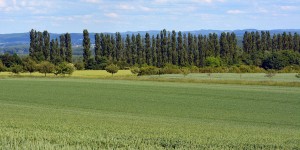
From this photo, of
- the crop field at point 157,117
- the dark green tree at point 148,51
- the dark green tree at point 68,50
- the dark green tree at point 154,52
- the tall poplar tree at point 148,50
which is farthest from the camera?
the dark green tree at point 148,51

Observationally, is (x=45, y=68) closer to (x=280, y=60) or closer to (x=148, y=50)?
(x=148, y=50)

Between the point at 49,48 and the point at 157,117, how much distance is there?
119m

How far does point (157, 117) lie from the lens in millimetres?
32500

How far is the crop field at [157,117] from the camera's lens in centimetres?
1238

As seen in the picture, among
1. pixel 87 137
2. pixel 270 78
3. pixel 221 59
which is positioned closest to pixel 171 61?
pixel 221 59

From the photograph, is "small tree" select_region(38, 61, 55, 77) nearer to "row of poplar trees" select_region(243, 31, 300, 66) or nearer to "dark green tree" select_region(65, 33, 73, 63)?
"dark green tree" select_region(65, 33, 73, 63)

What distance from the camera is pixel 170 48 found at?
486ft

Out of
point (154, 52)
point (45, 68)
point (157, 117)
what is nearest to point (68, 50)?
point (154, 52)

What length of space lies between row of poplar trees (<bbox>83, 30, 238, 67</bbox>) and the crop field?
85744 mm

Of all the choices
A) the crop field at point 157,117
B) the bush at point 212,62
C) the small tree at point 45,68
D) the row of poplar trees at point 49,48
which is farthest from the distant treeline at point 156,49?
the crop field at point 157,117

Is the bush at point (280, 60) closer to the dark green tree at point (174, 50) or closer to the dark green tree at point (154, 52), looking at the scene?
the dark green tree at point (174, 50)

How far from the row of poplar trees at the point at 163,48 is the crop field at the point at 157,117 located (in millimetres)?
85744

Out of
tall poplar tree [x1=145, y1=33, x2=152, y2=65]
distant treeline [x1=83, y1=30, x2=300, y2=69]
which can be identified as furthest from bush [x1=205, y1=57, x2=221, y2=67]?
tall poplar tree [x1=145, y1=33, x2=152, y2=65]

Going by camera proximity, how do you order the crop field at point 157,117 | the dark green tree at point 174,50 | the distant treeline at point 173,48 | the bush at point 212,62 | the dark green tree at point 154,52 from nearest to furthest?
the crop field at point 157,117 < the bush at point 212,62 < the distant treeline at point 173,48 < the dark green tree at point 154,52 < the dark green tree at point 174,50
